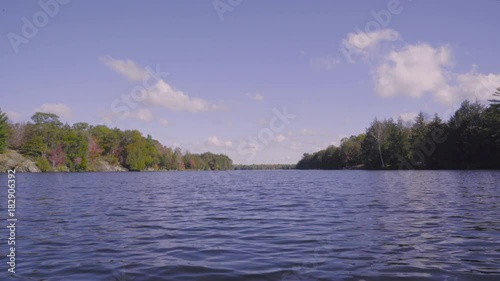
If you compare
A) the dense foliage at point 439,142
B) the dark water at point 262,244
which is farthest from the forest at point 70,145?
the dark water at point 262,244

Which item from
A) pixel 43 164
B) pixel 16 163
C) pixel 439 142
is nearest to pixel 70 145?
pixel 43 164

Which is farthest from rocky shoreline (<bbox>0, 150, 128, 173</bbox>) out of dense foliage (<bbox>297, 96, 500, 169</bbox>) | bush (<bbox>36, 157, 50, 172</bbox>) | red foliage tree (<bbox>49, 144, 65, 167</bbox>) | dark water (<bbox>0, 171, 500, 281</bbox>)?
dense foliage (<bbox>297, 96, 500, 169</bbox>)

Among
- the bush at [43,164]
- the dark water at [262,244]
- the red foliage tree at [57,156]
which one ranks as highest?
the red foliage tree at [57,156]

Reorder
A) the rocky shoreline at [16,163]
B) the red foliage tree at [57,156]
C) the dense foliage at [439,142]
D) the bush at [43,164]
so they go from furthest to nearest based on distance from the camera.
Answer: the red foliage tree at [57,156] → the bush at [43,164] → the rocky shoreline at [16,163] → the dense foliage at [439,142]

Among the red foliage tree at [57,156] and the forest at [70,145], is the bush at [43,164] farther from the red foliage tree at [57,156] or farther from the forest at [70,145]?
the red foliage tree at [57,156]

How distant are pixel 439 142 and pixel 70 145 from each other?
11762 centimetres

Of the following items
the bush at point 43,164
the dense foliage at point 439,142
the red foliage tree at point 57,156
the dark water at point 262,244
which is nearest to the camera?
the dark water at point 262,244

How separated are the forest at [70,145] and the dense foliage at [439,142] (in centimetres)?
9978

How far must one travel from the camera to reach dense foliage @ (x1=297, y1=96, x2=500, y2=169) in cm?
9025

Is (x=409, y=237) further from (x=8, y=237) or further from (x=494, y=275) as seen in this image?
(x=8, y=237)

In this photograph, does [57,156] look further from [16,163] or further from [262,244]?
[262,244]

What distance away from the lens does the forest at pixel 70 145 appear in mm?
123375

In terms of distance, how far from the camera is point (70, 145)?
13525 centimetres

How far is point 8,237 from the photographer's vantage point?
1320 cm
